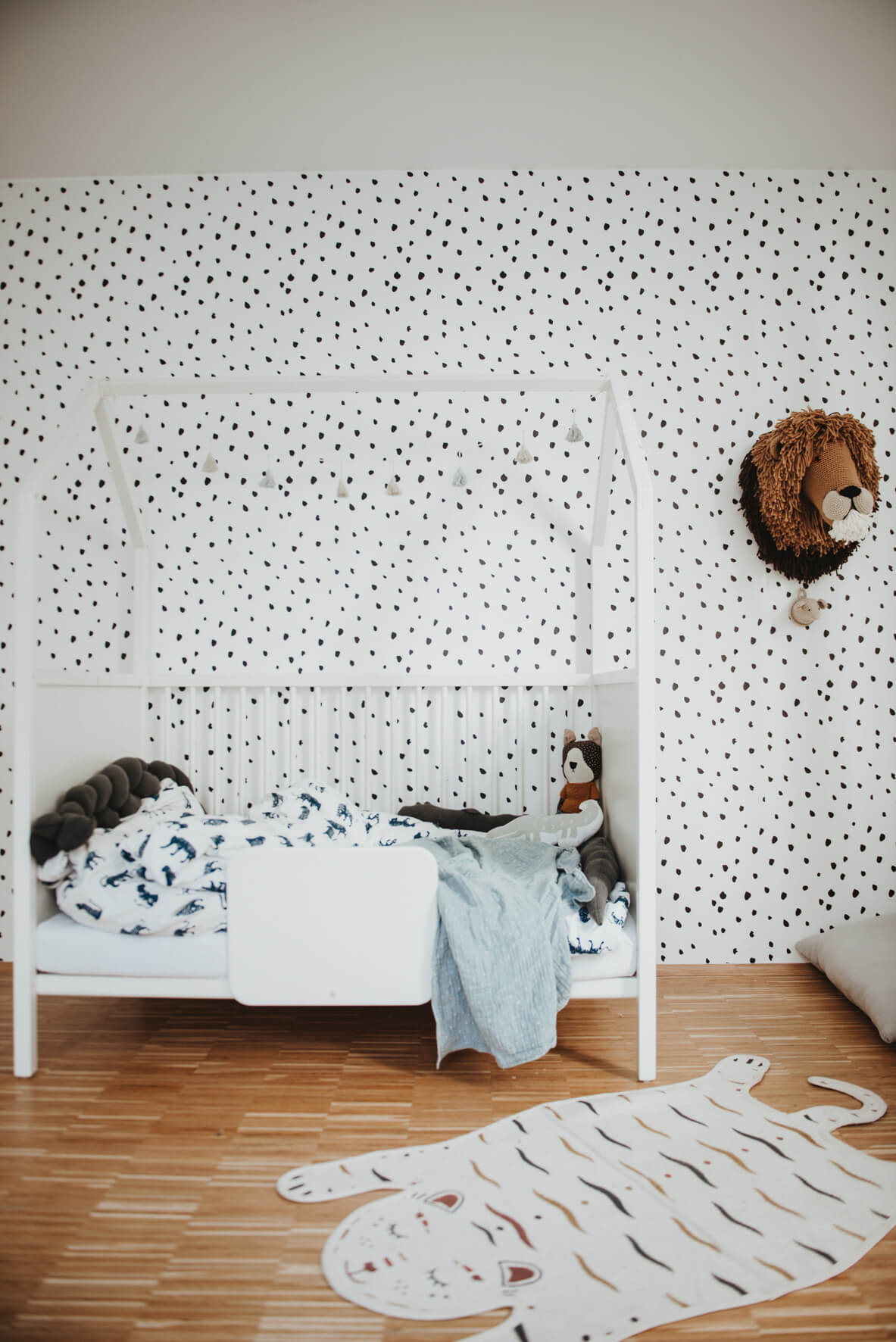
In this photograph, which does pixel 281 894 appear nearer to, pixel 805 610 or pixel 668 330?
pixel 805 610

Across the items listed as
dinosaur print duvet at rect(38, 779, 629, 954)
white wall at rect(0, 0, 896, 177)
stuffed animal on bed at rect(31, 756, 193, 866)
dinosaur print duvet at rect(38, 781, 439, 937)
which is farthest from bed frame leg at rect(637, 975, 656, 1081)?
white wall at rect(0, 0, 896, 177)

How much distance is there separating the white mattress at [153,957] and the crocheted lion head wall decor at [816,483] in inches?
49.0

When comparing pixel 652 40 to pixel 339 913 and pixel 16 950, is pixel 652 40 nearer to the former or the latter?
pixel 339 913

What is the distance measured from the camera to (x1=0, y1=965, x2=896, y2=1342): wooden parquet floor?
1042 mm

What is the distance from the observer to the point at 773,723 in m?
2.45

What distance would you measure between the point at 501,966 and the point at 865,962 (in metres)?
1.07

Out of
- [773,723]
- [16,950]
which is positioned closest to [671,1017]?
[773,723]

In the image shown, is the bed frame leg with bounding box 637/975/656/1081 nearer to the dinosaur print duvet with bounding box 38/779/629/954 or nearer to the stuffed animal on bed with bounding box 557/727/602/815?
the dinosaur print duvet with bounding box 38/779/629/954

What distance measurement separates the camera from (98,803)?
1.89 metres

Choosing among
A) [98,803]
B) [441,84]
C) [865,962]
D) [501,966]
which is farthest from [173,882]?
[441,84]

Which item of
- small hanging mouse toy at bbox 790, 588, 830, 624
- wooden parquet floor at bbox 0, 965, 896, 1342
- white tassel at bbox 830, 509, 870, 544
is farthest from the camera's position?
small hanging mouse toy at bbox 790, 588, 830, 624

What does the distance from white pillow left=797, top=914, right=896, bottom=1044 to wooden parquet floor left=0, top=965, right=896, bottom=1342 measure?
2.2 inches

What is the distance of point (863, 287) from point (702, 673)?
124 cm

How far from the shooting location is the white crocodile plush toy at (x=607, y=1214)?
106 cm
